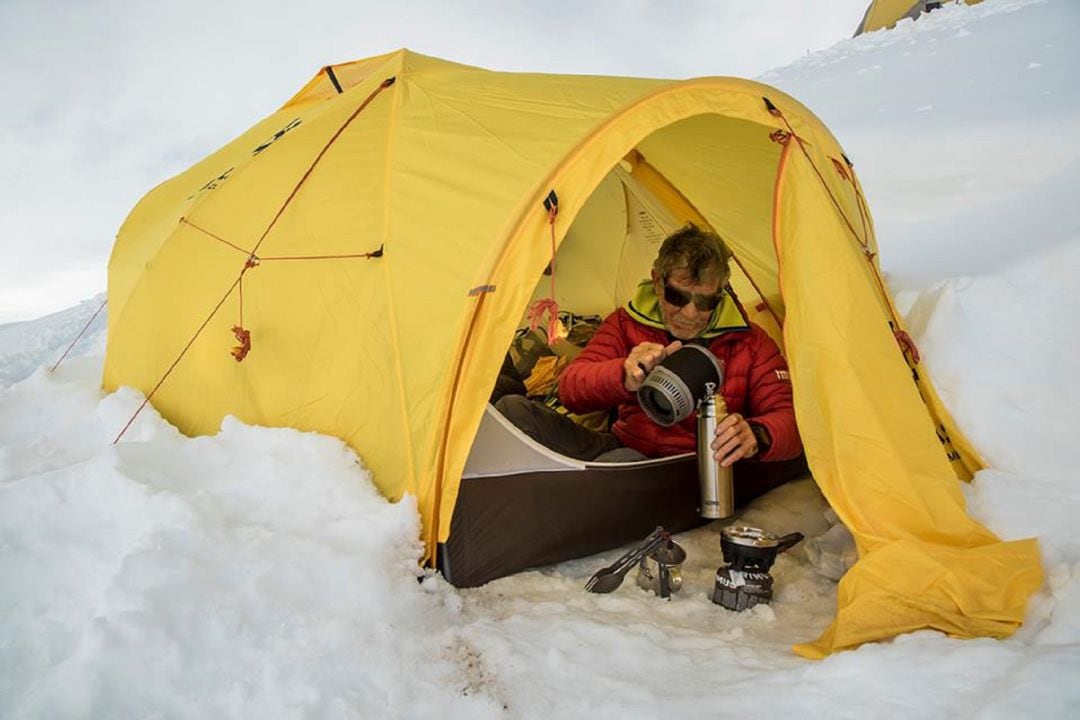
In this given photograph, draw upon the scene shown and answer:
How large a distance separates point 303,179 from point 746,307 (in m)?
1.98

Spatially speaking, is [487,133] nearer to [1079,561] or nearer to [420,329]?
[420,329]

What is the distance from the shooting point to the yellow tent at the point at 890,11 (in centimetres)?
1419

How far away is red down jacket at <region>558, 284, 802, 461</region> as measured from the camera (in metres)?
2.71

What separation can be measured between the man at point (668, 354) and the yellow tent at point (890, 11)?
46.4 feet

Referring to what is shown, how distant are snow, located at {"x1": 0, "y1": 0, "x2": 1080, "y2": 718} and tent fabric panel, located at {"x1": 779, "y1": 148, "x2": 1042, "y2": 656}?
0.09 meters

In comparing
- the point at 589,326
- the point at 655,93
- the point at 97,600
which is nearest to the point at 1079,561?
the point at 655,93

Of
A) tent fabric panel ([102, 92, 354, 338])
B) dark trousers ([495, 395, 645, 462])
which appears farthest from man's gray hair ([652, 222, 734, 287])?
tent fabric panel ([102, 92, 354, 338])

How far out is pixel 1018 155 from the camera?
6.74 metres

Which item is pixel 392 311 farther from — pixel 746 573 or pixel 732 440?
pixel 746 573

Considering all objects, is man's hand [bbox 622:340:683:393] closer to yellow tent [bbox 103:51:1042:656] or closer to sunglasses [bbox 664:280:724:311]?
sunglasses [bbox 664:280:724:311]

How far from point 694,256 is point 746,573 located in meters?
1.07

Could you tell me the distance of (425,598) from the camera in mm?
2137

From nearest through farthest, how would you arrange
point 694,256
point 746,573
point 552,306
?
point 746,573 → point 552,306 → point 694,256

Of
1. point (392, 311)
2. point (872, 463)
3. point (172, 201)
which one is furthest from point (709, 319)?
point (172, 201)
